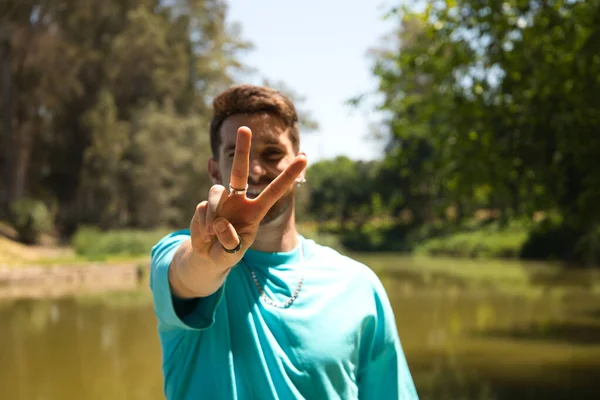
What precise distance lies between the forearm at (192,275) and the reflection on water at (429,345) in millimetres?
5973

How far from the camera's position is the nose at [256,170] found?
188cm

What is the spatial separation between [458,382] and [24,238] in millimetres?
23766

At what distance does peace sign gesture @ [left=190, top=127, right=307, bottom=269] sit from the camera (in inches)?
63.1

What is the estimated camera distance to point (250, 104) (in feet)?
6.28

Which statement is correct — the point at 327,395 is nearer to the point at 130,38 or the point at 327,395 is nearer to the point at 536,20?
the point at 536,20

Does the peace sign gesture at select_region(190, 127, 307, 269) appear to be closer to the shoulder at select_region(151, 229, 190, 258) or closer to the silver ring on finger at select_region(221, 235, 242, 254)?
the silver ring on finger at select_region(221, 235, 242, 254)

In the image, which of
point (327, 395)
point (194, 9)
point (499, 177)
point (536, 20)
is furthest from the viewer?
point (194, 9)

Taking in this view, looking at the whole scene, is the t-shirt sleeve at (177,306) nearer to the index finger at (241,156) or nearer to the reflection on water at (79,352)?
the index finger at (241,156)

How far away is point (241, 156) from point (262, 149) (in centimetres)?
36

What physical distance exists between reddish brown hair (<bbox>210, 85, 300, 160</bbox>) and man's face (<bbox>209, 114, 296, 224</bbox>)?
1 cm

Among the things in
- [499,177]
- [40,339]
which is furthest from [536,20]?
[40,339]

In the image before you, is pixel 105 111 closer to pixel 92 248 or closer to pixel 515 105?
pixel 92 248

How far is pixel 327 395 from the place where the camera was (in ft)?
5.93

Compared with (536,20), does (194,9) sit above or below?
above
